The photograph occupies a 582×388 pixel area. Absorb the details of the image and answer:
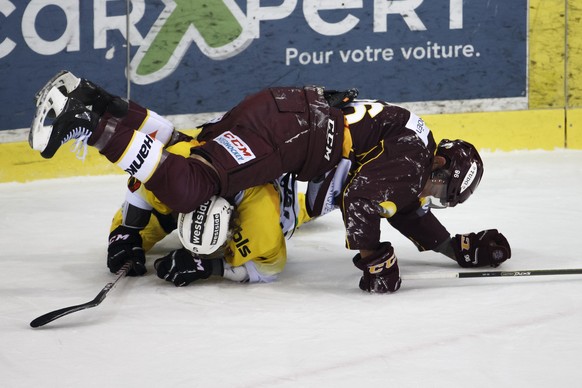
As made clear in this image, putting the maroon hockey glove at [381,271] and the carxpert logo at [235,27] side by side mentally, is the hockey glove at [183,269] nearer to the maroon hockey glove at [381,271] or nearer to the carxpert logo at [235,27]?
the maroon hockey glove at [381,271]

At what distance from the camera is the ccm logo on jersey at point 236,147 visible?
2908mm

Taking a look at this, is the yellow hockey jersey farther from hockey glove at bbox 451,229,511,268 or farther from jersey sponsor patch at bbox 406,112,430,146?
hockey glove at bbox 451,229,511,268

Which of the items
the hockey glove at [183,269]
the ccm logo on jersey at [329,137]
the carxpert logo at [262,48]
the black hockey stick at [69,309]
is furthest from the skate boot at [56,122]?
the carxpert logo at [262,48]

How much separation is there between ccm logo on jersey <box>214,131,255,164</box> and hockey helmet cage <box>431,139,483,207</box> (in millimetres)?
606

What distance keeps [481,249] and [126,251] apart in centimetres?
114

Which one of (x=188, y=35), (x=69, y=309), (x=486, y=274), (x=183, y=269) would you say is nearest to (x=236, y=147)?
(x=183, y=269)

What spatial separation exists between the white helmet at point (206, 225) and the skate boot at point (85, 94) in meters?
0.37

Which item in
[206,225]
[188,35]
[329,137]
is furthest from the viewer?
[188,35]

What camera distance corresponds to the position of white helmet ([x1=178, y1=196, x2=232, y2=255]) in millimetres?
2912

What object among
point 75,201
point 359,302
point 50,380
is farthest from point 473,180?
point 75,201

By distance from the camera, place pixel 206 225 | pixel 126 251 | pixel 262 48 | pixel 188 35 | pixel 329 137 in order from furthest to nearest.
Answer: pixel 262 48 → pixel 188 35 → pixel 126 251 → pixel 329 137 → pixel 206 225

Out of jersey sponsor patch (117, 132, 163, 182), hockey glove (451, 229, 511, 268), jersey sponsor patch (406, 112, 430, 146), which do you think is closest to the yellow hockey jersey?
jersey sponsor patch (117, 132, 163, 182)

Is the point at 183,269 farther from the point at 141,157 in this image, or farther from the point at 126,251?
the point at 141,157

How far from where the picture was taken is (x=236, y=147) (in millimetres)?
2928
